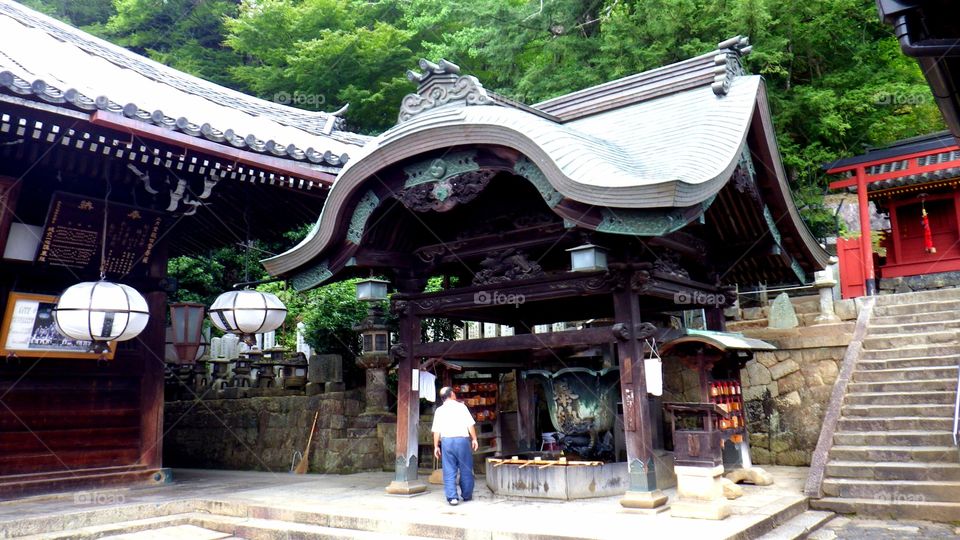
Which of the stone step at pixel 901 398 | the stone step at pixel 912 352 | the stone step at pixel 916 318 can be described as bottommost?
the stone step at pixel 901 398

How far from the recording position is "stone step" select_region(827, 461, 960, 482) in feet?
24.8

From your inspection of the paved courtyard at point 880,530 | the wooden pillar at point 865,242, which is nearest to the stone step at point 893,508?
the paved courtyard at point 880,530

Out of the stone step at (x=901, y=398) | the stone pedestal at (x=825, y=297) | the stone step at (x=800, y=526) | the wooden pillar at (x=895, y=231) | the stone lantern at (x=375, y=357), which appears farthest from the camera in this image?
the wooden pillar at (x=895, y=231)

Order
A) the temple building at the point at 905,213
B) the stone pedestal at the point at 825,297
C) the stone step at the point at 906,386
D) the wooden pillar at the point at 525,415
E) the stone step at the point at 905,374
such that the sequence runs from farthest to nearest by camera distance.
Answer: the temple building at the point at 905,213
the stone pedestal at the point at 825,297
the wooden pillar at the point at 525,415
the stone step at the point at 905,374
the stone step at the point at 906,386

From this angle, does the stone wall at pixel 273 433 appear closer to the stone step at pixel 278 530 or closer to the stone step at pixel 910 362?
the stone step at pixel 278 530

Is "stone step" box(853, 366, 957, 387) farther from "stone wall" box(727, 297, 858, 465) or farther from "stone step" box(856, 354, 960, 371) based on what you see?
"stone wall" box(727, 297, 858, 465)

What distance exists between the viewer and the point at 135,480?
9211 mm

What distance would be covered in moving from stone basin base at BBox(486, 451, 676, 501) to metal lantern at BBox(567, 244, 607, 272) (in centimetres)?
242

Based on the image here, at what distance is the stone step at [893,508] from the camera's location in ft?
23.2

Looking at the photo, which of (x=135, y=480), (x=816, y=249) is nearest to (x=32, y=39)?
(x=135, y=480)

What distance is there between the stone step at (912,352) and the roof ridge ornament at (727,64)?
5.02 meters

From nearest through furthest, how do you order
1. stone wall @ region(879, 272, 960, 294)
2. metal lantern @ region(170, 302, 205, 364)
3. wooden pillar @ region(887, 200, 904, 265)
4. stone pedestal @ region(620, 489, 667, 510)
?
1. stone pedestal @ region(620, 489, 667, 510)
2. metal lantern @ region(170, 302, 205, 364)
3. stone wall @ region(879, 272, 960, 294)
4. wooden pillar @ region(887, 200, 904, 265)

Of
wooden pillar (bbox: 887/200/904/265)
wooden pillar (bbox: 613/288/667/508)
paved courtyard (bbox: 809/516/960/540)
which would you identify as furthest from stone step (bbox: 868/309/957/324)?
wooden pillar (bbox: 887/200/904/265)

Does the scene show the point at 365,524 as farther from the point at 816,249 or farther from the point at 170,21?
the point at 170,21
